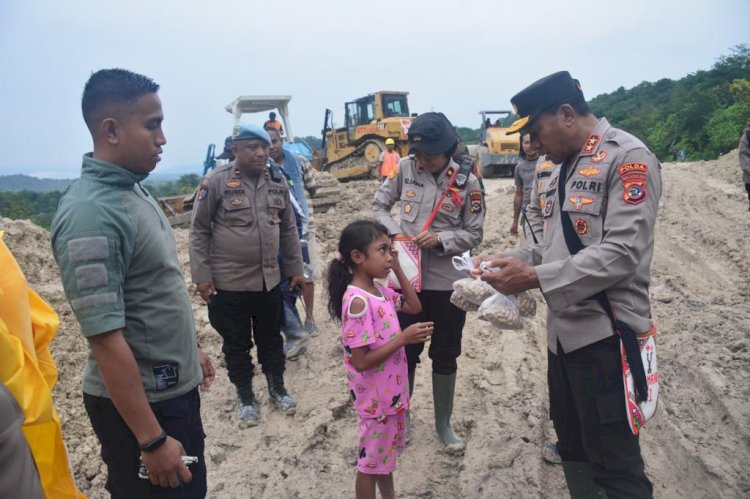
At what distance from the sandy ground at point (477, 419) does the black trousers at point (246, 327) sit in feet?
1.26

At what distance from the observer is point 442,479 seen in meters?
3.07

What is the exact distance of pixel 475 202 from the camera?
3.22 meters

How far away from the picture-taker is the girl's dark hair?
250cm

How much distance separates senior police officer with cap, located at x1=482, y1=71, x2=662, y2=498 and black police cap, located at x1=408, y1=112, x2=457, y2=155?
0.96 meters

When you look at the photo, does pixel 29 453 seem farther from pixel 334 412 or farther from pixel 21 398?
pixel 334 412

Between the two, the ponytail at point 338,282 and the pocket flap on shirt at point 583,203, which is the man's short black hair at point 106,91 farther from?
the pocket flap on shirt at point 583,203

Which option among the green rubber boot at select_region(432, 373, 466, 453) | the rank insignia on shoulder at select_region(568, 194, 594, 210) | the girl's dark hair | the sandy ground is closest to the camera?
the rank insignia on shoulder at select_region(568, 194, 594, 210)

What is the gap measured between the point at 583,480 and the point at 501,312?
86cm

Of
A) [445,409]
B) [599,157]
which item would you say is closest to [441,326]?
[445,409]

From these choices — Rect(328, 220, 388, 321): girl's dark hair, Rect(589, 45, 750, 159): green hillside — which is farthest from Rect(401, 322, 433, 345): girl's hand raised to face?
Rect(589, 45, 750, 159): green hillside

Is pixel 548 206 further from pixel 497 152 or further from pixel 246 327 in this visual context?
pixel 497 152

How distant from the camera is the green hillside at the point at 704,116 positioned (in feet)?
63.0

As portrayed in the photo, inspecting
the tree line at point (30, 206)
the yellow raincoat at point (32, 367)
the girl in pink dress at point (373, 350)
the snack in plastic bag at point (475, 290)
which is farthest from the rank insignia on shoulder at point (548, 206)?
the tree line at point (30, 206)

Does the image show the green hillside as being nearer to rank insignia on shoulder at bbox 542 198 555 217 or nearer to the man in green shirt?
rank insignia on shoulder at bbox 542 198 555 217
